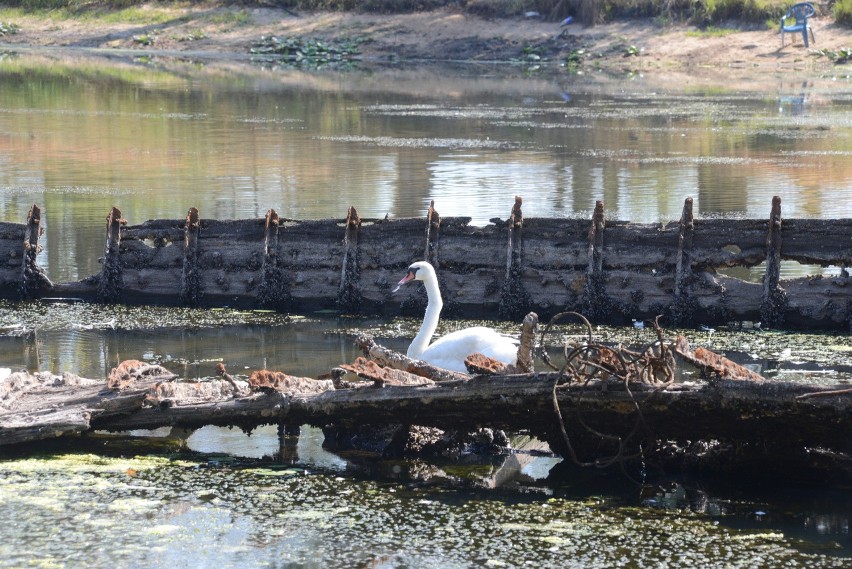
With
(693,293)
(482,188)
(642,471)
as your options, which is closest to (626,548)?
(642,471)

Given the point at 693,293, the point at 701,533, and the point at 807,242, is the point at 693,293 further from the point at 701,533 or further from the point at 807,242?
the point at 701,533

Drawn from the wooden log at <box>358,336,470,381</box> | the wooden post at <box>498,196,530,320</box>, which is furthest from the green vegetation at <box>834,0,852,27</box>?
the wooden log at <box>358,336,470,381</box>

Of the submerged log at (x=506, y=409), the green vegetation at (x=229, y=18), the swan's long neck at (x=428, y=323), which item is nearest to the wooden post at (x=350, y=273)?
the swan's long neck at (x=428, y=323)

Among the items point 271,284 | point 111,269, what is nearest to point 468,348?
point 271,284

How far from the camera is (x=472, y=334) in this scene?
11.7 m

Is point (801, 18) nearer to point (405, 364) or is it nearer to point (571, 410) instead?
point (405, 364)

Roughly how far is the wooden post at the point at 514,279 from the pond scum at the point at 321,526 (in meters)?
6.17

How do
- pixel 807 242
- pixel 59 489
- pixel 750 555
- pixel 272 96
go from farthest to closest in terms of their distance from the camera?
pixel 272 96 → pixel 807 242 → pixel 59 489 → pixel 750 555

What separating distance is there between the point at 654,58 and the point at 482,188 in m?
32.2

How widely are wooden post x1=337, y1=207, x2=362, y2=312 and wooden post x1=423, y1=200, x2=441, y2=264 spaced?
0.87 metres

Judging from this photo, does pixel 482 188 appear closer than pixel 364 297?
No

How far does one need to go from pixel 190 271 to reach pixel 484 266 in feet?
12.1

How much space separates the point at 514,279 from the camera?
15.8 meters

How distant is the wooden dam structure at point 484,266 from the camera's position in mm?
15211
